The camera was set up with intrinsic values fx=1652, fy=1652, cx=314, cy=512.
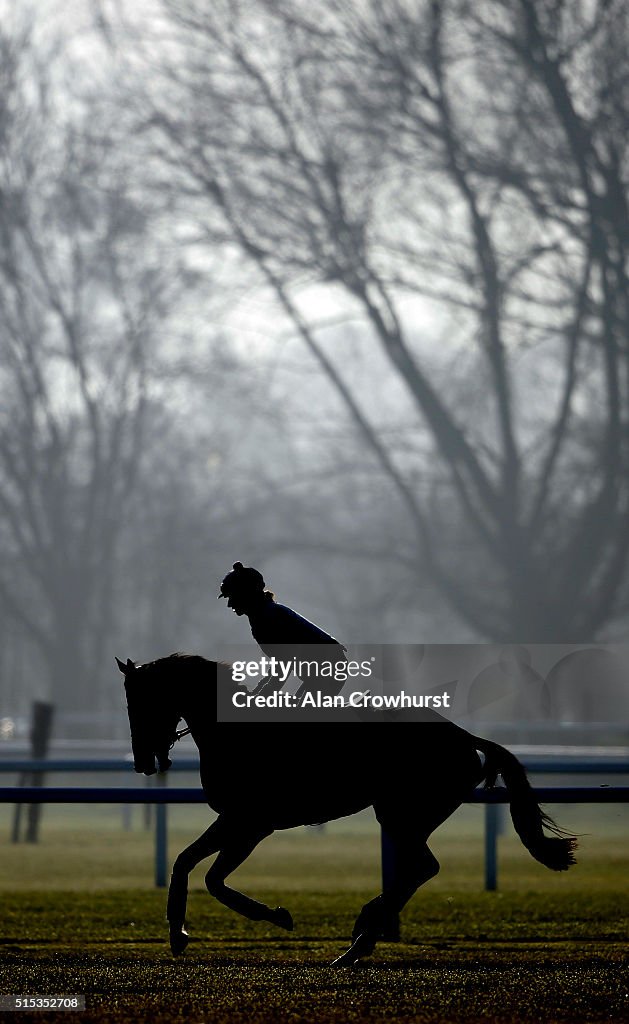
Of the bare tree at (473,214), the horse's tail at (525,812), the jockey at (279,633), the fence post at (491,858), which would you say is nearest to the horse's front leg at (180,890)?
the jockey at (279,633)

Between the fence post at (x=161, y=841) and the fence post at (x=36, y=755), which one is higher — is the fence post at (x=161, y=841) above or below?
below

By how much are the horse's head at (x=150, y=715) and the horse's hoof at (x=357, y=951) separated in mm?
1201

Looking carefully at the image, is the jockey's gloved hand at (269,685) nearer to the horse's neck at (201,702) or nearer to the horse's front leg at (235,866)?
the horse's neck at (201,702)

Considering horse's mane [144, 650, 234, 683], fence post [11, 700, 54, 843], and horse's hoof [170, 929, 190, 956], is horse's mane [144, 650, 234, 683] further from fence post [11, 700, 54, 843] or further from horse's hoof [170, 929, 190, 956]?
fence post [11, 700, 54, 843]

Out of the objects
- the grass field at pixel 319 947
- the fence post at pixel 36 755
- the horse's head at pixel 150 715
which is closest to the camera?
the grass field at pixel 319 947

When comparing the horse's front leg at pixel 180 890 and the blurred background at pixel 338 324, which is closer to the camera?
the horse's front leg at pixel 180 890

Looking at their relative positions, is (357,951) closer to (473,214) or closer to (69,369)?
(473,214)

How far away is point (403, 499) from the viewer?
33.8 m

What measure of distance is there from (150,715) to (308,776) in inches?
31.8

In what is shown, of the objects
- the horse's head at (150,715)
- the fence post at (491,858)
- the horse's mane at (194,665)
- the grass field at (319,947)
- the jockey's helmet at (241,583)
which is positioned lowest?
the grass field at (319,947)

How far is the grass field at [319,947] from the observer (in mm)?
6527

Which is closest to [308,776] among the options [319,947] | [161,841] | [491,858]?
[319,947]

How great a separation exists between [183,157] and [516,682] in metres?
11.4

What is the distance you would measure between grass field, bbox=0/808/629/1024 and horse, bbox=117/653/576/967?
395 millimetres
